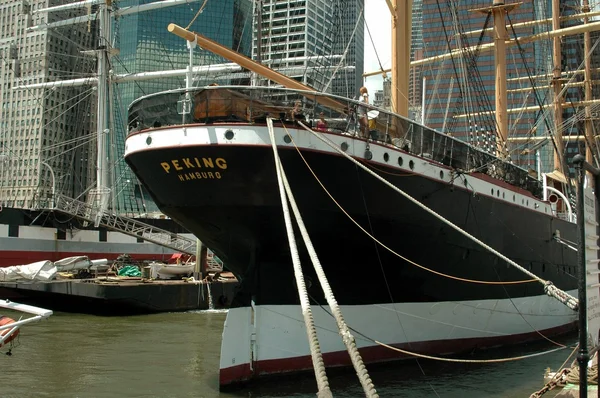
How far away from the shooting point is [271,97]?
1063 centimetres

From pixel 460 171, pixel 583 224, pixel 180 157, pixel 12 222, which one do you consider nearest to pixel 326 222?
pixel 180 157

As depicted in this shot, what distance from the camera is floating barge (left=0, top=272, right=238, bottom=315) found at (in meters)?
19.8

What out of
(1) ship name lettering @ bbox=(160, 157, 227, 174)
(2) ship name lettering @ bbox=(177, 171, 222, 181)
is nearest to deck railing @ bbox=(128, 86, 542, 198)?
(1) ship name lettering @ bbox=(160, 157, 227, 174)

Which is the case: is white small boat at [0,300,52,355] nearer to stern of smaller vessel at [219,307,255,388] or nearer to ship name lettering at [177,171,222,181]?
stern of smaller vessel at [219,307,255,388]

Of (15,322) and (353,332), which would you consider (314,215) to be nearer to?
(353,332)

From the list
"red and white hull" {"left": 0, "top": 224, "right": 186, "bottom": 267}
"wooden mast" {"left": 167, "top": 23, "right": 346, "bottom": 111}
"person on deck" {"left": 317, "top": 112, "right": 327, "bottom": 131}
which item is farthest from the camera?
"red and white hull" {"left": 0, "top": 224, "right": 186, "bottom": 267}

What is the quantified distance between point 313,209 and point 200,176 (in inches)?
77.7

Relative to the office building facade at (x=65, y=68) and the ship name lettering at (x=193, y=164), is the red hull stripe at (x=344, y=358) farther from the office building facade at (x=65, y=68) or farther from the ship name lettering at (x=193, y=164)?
the office building facade at (x=65, y=68)

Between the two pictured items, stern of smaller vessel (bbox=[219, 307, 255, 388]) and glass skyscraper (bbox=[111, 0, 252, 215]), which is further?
glass skyscraper (bbox=[111, 0, 252, 215])

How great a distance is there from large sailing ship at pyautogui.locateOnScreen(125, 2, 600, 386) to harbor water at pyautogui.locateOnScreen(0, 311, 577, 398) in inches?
19.2

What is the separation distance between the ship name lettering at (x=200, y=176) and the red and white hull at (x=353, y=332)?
2251mm

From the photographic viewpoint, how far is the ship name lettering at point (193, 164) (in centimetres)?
1036

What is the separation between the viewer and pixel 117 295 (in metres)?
19.7

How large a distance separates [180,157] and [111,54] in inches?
991
